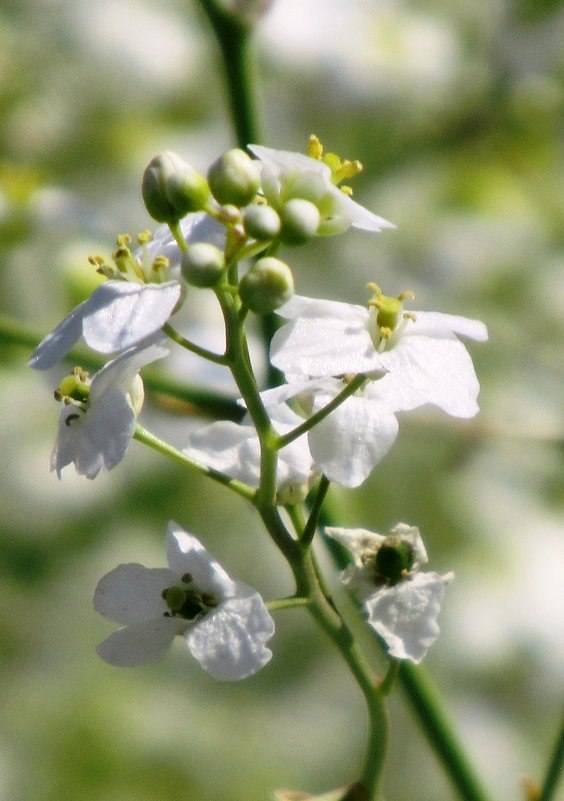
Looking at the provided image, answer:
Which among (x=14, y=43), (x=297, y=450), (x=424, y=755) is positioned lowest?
(x=424, y=755)

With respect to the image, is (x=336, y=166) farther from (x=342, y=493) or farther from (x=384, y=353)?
(x=342, y=493)

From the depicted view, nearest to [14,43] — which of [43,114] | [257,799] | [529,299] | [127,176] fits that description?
[43,114]

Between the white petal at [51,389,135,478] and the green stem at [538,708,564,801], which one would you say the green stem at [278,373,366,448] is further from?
the green stem at [538,708,564,801]

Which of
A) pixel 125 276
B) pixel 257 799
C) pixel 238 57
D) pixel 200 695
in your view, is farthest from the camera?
pixel 200 695

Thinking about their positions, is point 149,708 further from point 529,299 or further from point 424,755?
point 529,299

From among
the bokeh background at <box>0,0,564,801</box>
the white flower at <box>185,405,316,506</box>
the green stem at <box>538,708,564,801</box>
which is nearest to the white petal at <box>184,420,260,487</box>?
the white flower at <box>185,405,316,506</box>

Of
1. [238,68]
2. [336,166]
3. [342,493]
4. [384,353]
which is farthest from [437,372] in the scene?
[342,493]

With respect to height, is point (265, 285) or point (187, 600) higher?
point (265, 285)
